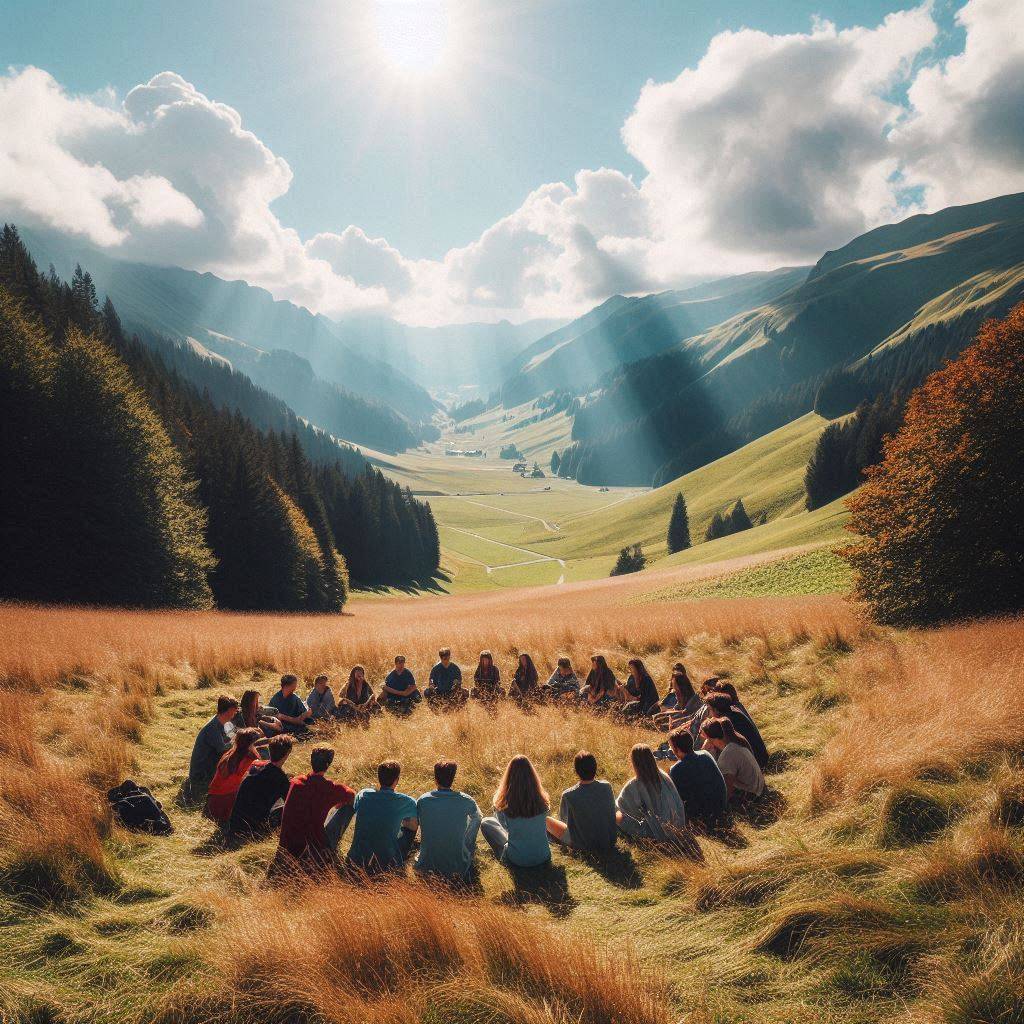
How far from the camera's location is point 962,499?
1474cm

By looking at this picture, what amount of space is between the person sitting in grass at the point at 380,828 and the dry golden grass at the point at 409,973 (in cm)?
151

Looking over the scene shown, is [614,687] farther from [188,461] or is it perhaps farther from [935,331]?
[935,331]

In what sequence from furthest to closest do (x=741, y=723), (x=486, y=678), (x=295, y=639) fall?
(x=295, y=639) → (x=486, y=678) → (x=741, y=723)

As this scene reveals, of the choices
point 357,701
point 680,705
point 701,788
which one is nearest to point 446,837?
point 701,788

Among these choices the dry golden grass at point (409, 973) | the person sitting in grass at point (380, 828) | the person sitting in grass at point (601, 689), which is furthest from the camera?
the person sitting in grass at point (601, 689)

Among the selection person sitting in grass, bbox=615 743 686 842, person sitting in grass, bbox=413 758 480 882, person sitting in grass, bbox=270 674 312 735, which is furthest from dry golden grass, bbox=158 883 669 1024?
person sitting in grass, bbox=270 674 312 735

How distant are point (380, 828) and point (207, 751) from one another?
397cm

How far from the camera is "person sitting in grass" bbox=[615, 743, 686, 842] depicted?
21.4 ft

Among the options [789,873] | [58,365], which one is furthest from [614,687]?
[58,365]

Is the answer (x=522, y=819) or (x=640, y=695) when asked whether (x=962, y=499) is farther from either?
(x=522, y=819)

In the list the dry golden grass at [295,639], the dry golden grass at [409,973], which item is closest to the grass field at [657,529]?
the dry golden grass at [295,639]

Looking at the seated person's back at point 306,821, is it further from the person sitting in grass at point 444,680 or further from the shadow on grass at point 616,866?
the person sitting in grass at point 444,680

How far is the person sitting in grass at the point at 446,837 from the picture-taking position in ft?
19.7

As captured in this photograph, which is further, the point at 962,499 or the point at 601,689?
the point at 962,499
